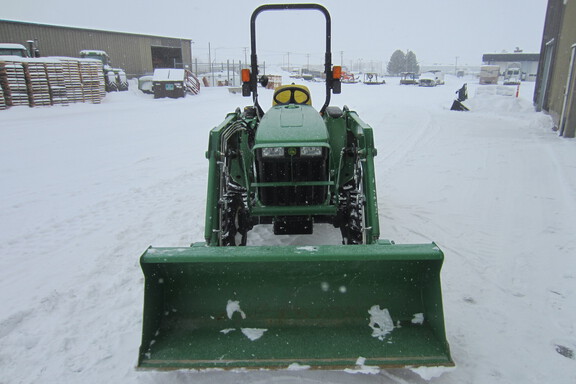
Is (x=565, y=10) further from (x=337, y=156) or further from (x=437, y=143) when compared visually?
(x=337, y=156)

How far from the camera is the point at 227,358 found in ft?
7.51

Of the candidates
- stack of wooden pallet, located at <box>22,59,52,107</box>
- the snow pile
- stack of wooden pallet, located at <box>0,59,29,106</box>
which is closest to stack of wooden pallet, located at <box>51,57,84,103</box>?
stack of wooden pallet, located at <box>22,59,52,107</box>

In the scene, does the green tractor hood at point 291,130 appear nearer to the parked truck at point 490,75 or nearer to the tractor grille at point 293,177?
the tractor grille at point 293,177

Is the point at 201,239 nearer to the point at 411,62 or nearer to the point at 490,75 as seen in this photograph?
the point at 490,75

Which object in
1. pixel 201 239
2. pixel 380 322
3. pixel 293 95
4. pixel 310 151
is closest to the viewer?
pixel 380 322

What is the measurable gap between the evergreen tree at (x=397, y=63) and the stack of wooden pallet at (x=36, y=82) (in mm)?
76620

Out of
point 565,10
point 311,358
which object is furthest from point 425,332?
point 565,10

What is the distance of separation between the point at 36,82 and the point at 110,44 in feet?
49.7

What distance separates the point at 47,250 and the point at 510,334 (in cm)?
419

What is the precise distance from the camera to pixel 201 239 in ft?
14.6

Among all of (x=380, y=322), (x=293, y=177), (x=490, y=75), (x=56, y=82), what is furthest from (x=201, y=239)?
(x=490, y=75)

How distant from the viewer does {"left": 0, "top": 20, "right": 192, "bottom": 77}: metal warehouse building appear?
24.2 meters

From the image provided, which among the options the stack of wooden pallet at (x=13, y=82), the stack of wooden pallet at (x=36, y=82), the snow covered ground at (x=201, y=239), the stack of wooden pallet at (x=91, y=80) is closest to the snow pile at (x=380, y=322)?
the snow covered ground at (x=201, y=239)

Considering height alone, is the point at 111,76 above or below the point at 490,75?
below
